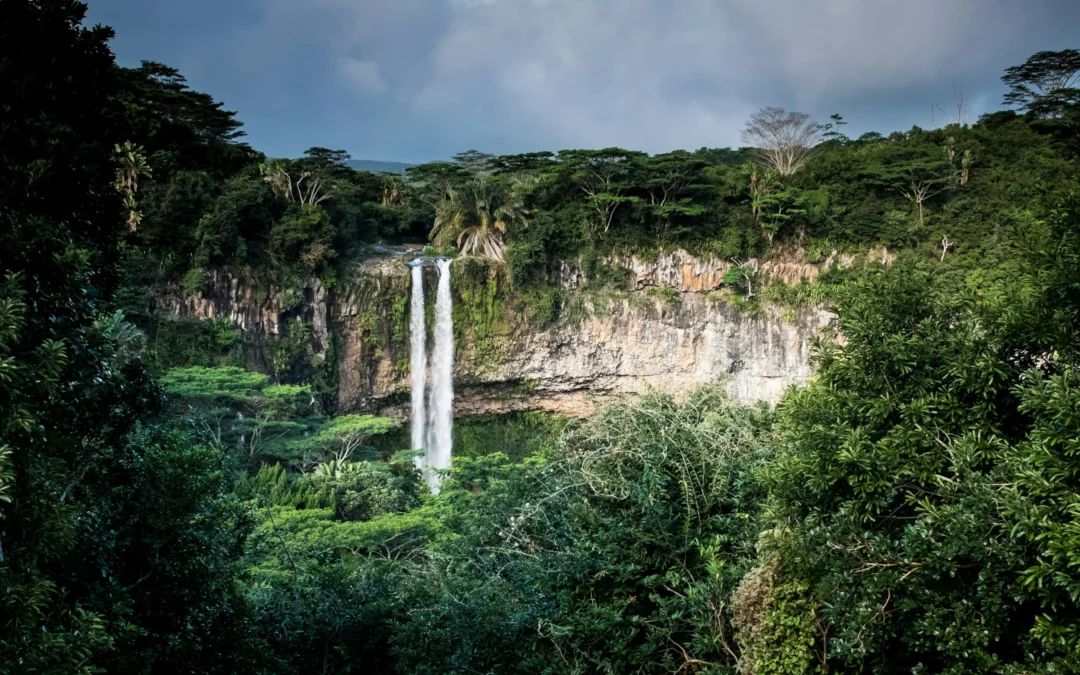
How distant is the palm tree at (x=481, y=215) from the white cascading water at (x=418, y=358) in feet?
6.62

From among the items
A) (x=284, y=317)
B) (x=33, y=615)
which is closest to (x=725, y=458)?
(x=33, y=615)

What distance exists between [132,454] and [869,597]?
4.54 meters

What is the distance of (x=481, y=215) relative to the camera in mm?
21703

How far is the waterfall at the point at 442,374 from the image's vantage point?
68.9 ft

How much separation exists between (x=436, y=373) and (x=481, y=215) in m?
4.92

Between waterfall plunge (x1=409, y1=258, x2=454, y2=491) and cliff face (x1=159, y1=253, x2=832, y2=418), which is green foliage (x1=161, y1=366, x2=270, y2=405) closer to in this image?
cliff face (x1=159, y1=253, x2=832, y2=418)

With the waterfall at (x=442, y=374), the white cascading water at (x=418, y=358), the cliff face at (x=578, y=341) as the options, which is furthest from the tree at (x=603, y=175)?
the white cascading water at (x=418, y=358)

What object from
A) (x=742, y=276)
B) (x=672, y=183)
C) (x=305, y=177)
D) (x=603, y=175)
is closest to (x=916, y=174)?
(x=742, y=276)

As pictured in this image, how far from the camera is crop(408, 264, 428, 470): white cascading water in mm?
20875

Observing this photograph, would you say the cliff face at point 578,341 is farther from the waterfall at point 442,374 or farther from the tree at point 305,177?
the tree at point 305,177

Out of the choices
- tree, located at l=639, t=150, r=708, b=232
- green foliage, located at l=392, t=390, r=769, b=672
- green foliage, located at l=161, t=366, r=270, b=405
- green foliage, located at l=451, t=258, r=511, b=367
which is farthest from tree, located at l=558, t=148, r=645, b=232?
green foliage, located at l=392, t=390, r=769, b=672

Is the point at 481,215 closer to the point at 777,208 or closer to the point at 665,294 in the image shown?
the point at 665,294

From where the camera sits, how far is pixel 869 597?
157 inches

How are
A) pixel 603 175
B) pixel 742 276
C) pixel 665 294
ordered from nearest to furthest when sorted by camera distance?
Result: pixel 742 276 → pixel 665 294 → pixel 603 175
